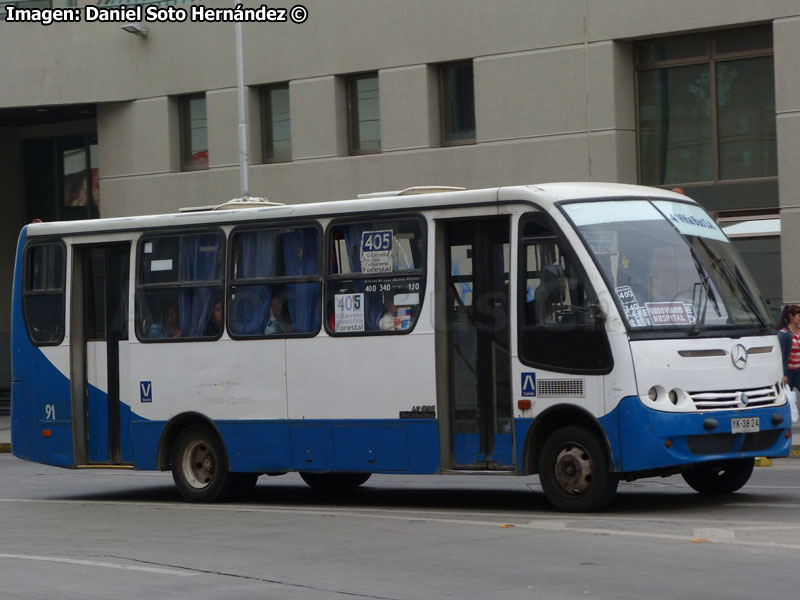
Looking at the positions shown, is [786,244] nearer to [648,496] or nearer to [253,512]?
[648,496]

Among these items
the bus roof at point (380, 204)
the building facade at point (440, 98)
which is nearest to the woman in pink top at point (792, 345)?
the building facade at point (440, 98)

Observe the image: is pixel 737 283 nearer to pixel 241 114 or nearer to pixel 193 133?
pixel 241 114

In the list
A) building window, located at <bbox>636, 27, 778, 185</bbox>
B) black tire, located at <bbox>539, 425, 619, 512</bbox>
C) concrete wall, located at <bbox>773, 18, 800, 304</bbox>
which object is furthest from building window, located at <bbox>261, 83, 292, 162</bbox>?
black tire, located at <bbox>539, 425, 619, 512</bbox>

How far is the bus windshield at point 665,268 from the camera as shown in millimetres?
11781

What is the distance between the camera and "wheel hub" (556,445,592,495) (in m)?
11.8

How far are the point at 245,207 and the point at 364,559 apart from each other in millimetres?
5696

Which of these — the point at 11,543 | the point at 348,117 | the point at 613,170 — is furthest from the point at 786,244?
the point at 11,543

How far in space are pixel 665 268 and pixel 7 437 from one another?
17738mm

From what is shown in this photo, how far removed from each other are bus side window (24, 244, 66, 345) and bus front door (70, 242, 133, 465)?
0.72 ft

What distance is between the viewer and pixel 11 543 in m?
11.6

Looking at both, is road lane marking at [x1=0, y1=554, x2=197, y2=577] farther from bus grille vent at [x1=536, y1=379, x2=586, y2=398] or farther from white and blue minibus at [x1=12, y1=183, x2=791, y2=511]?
bus grille vent at [x1=536, y1=379, x2=586, y2=398]

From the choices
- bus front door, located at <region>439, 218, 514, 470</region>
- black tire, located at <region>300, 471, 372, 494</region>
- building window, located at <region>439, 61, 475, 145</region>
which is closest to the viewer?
bus front door, located at <region>439, 218, 514, 470</region>

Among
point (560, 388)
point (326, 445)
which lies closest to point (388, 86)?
point (326, 445)

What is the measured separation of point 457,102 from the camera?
27.1 meters
